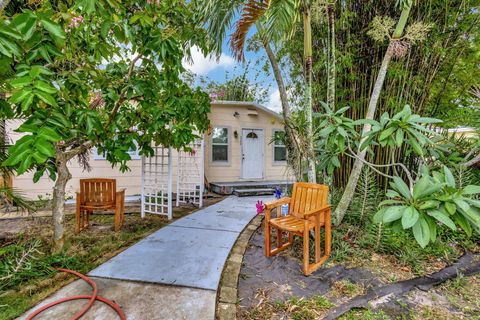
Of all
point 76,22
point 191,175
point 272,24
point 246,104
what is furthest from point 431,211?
point 246,104

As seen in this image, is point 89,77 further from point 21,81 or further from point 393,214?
point 393,214

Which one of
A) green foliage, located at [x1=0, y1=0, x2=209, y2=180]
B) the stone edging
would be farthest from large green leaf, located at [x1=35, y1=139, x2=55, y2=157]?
the stone edging

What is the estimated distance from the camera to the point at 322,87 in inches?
160

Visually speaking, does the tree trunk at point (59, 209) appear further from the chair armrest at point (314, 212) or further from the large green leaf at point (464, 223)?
the large green leaf at point (464, 223)

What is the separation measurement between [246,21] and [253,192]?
4823 millimetres

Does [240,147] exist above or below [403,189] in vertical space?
above

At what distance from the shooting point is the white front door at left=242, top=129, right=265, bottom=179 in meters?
8.68

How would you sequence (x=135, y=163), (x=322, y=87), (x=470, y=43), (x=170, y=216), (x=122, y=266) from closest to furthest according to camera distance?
(x=122, y=266)
(x=470, y=43)
(x=322, y=87)
(x=170, y=216)
(x=135, y=163)

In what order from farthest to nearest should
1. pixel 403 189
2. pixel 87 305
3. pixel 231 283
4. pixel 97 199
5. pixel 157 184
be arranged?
1. pixel 157 184
2. pixel 97 199
3. pixel 231 283
4. pixel 87 305
5. pixel 403 189

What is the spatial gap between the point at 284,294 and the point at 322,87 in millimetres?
3135

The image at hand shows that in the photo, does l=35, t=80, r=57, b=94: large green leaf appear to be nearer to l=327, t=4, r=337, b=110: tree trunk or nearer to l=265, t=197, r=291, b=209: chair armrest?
l=265, t=197, r=291, b=209: chair armrest

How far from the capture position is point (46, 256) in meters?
2.90

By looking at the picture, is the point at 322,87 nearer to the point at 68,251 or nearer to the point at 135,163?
the point at 68,251

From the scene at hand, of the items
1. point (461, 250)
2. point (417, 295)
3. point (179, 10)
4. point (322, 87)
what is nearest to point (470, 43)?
point (322, 87)
